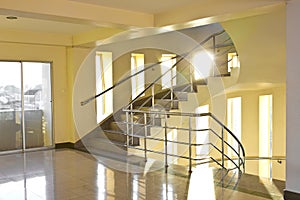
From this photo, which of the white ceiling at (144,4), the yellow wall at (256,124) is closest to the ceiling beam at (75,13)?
the white ceiling at (144,4)

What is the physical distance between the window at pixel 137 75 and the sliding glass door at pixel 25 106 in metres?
2.08

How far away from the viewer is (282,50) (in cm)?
494

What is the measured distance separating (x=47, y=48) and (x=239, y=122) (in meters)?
4.84

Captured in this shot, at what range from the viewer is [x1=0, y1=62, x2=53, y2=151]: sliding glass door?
6.55 meters

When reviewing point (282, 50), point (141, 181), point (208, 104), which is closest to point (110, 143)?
point (208, 104)

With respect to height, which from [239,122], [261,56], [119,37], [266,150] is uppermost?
[119,37]

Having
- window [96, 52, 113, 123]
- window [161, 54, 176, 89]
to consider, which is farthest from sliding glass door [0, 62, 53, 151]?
window [161, 54, 176, 89]

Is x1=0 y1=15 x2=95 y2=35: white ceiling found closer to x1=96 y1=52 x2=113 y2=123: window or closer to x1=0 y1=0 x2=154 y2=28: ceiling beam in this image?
x1=0 y1=0 x2=154 y2=28: ceiling beam

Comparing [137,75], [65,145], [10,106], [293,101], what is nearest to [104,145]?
Result: [65,145]

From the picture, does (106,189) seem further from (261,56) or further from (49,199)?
(261,56)

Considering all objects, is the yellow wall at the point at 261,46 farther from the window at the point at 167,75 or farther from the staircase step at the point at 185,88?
the window at the point at 167,75

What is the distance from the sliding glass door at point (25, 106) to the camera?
655cm

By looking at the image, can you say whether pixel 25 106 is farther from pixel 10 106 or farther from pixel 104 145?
pixel 104 145

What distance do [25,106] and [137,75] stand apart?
9.09 ft
